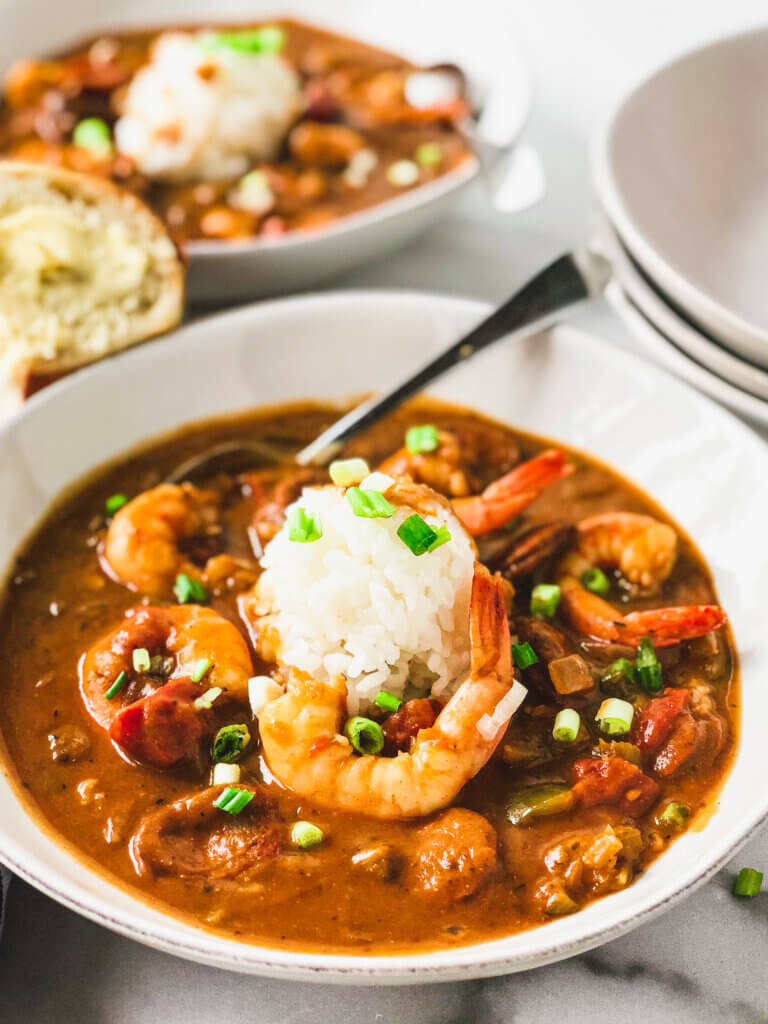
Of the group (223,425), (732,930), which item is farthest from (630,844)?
(223,425)

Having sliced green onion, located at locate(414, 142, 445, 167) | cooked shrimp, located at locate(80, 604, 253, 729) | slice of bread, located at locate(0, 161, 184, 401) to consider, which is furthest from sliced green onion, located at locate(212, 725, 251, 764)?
sliced green onion, located at locate(414, 142, 445, 167)

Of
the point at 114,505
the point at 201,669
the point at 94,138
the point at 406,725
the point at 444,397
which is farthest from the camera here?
the point at 94,138

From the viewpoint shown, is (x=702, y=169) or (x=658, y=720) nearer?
(x=658, y=720)

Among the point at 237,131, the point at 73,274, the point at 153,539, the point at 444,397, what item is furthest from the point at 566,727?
the point at 237,131

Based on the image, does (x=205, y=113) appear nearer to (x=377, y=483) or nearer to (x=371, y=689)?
(x=377, y=483)

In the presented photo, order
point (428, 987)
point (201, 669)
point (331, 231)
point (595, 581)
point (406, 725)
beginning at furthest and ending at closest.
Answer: point (331, 231) → point (595, 581) → point (201, 669) → point (406, 725) → point (428, 987)

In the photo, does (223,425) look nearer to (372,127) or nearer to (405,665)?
(405,665)
